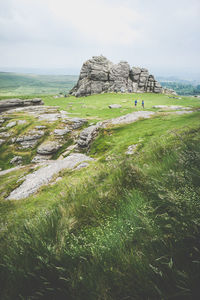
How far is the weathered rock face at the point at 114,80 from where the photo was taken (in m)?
81.1

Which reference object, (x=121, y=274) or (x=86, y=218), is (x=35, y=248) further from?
(x=121, y=274)

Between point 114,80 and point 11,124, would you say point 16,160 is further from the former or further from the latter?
point 114,80

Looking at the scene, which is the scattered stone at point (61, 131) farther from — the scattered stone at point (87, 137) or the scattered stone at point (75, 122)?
the scattered stone at point (87, 137)

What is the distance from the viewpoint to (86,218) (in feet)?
9.36

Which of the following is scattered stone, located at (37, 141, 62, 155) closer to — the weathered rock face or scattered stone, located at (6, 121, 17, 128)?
scattered stone, located at (6, 121, 17, 128)

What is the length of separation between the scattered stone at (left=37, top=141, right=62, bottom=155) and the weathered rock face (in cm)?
6216

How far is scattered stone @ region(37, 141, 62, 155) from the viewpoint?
24.4 m

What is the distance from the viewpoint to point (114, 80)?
82.9 meters

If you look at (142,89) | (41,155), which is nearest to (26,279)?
(41,155)

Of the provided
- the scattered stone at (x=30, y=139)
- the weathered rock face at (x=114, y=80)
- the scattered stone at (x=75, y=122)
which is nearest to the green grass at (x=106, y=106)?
the scattered stone at (x=75, y=122)

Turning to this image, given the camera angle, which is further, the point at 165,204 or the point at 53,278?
the point at 165,204

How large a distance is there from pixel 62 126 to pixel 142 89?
67.5 metres

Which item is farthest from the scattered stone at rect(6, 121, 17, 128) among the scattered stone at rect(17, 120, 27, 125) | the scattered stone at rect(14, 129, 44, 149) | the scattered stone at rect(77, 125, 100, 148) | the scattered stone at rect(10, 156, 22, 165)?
the scattered stone at rect(77, 125, 100, 148)

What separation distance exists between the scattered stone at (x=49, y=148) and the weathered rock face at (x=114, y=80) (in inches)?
2447
